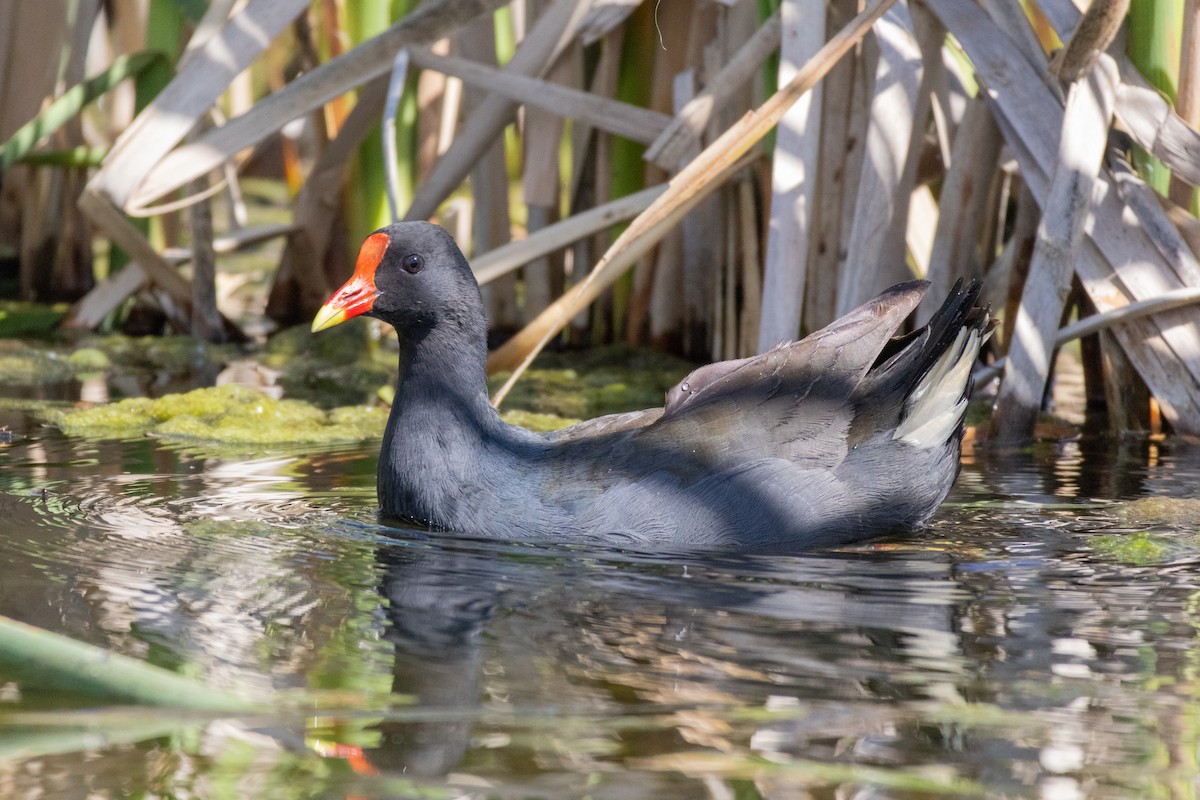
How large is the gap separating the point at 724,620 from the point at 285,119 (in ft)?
7.88

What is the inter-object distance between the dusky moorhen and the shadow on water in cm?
8

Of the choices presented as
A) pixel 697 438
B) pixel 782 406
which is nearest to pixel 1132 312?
pixel 782 406

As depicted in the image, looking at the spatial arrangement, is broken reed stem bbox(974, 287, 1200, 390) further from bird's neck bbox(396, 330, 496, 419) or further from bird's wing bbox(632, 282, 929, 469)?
bird's neck bbox(396, 330, 496, 419)

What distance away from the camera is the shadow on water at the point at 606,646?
169cm

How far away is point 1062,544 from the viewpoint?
2832mm

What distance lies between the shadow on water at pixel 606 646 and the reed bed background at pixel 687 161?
2.17ft

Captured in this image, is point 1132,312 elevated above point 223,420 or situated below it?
above

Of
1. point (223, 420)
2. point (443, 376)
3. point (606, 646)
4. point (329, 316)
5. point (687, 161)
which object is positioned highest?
point (687, 161)

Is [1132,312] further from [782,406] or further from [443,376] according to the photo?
[443,376]

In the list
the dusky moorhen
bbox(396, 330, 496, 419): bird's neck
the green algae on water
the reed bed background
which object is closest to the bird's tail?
the dusky moorhen

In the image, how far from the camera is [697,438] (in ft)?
9.34

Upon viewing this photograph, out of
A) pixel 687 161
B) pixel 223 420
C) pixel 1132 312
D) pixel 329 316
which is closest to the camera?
pixel 329 316

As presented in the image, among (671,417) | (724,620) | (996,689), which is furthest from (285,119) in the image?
(996,689)

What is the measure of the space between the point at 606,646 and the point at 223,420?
202cm
